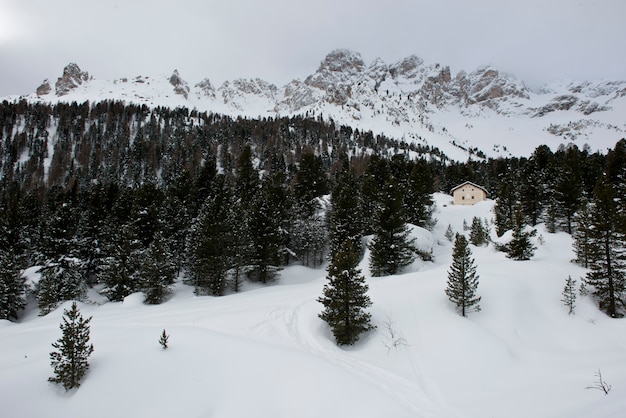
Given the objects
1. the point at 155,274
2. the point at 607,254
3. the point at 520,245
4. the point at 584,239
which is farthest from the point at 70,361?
the point at 584,239

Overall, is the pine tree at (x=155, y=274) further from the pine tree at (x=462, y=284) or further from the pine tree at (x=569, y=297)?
the pine tree at (x=569, y=297)

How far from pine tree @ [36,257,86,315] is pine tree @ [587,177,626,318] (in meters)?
45.9

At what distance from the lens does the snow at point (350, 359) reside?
1279cm

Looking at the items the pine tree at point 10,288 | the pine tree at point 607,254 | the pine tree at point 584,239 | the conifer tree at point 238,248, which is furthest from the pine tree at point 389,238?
the pine tree at point 10,288

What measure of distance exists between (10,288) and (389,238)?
38714mm

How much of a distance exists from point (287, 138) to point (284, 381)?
14434 centimetres

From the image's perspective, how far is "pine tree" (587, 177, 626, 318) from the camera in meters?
23.1

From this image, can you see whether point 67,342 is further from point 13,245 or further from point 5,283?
point 13,245

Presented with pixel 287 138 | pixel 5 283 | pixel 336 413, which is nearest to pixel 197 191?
pixel 5 283

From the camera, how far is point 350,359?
18.3 meters

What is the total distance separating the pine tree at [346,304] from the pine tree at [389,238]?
46.4ft

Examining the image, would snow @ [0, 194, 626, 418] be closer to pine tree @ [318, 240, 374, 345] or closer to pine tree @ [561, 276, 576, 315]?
pine tree @ [561, 276, 576, 315]

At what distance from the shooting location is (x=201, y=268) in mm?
32844

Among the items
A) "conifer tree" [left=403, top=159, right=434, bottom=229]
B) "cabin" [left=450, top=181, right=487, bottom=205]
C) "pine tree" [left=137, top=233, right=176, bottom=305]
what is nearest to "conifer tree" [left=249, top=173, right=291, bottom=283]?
"pine tree" [left=137, top=233, right=176, bottom=305]
